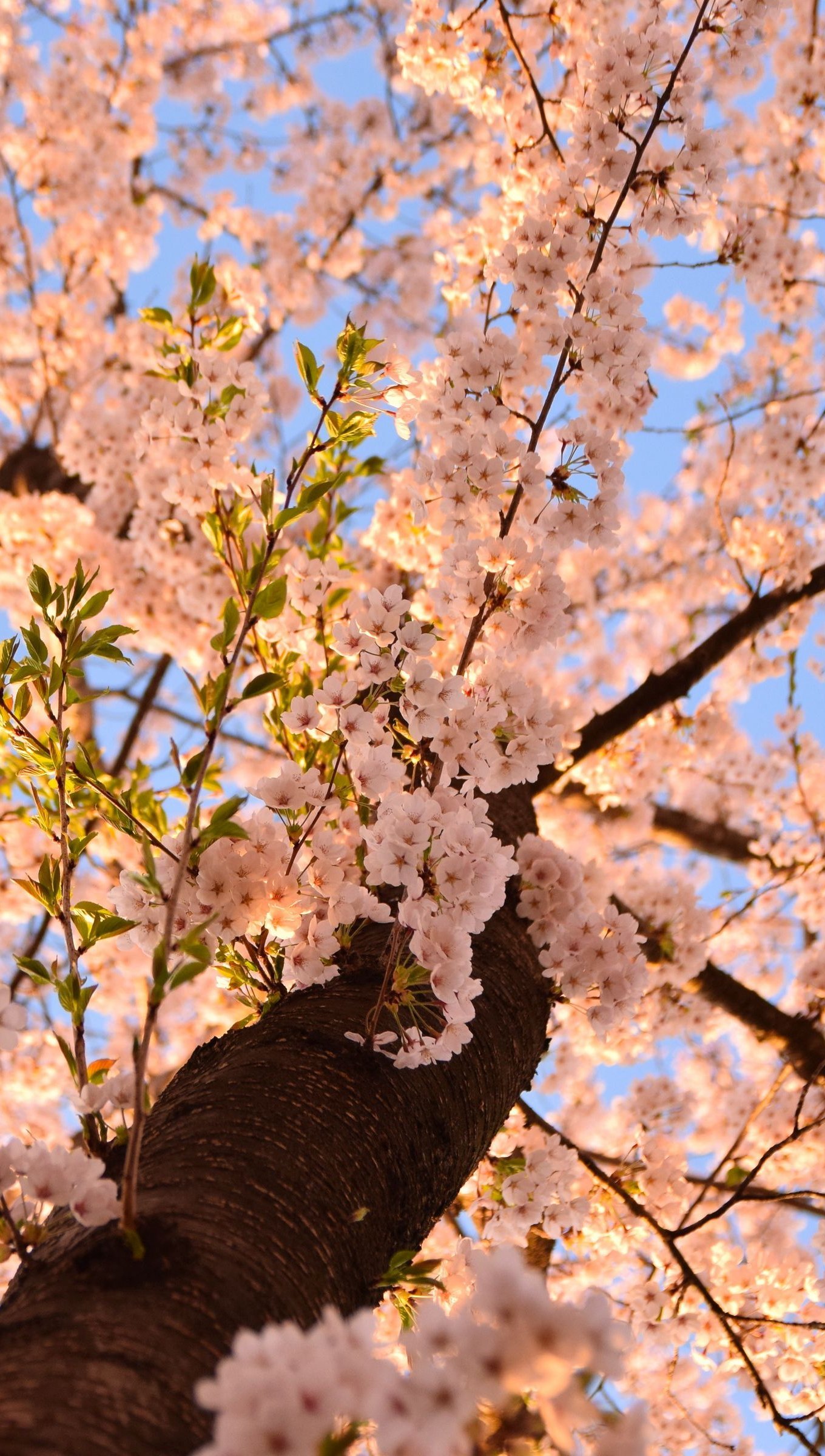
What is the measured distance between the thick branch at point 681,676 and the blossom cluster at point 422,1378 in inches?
90.8

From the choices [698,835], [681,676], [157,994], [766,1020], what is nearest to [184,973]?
[157,994]

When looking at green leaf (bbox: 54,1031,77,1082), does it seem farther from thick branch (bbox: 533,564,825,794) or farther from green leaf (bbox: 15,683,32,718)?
thick branch (bbox: 533,564,825,794)

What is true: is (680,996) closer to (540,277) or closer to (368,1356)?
(540,277)

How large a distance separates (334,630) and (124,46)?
771 centimetres

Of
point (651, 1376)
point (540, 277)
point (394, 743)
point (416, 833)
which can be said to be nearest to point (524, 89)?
point (540, 277)

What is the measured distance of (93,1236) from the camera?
928 millimetres

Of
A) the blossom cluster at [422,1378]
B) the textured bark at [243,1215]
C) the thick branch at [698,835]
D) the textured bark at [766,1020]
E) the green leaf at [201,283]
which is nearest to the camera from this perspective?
the blossom cluster at [422,1378]

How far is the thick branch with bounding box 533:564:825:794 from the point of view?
2.98 m

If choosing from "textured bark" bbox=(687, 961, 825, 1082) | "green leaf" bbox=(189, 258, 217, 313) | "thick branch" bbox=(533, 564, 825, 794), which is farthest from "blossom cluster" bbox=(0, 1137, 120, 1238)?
"textured bark" bbox=(687, 961, 825, 1082)

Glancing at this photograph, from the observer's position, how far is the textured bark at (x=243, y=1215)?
71 cm

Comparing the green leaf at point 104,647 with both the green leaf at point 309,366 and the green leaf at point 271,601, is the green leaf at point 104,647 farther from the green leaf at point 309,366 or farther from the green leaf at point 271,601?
the green leaf at point 309,366

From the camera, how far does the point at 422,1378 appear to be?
1.99 ft

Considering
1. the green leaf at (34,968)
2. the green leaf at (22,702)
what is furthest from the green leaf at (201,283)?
the green leaf at (34,968)

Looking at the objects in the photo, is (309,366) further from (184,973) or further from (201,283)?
(184,973)
